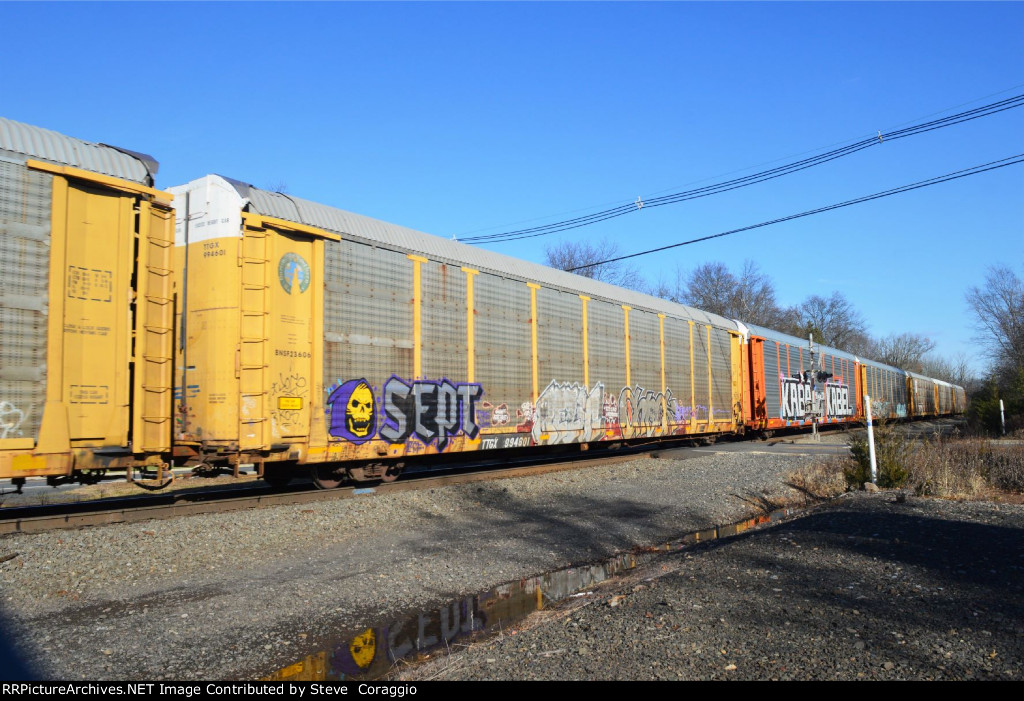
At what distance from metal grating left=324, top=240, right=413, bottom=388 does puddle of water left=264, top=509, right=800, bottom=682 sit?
4257mm

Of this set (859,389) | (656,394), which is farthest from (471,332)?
(859,389)

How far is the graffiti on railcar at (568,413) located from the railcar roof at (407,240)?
2.13 metres

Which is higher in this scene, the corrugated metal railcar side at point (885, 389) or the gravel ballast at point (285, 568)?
the corrugated metal railcar side at point (885, 389)

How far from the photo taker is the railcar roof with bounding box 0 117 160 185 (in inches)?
255

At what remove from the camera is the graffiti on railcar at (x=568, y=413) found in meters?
13.1

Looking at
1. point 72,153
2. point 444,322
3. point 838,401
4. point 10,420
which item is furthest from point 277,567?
point 838,401

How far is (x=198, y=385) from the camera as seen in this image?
8250mm

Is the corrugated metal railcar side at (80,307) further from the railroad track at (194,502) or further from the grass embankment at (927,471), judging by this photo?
the grass embankment at (927,471)

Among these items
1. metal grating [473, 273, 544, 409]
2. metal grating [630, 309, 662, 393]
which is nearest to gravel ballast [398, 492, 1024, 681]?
metal grating [473, 273, 544, 409]

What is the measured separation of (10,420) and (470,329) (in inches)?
263

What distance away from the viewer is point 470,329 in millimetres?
11523

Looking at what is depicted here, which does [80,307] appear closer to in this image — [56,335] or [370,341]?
[56,335]

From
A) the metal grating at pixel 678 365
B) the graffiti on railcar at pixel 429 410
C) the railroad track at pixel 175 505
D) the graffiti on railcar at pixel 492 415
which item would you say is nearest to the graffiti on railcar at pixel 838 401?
the metal grating at pixel 678 365

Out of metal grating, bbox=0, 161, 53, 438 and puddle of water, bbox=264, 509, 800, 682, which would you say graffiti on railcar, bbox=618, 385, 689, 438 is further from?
metal grating, bbox=0, 161, 53, 438
